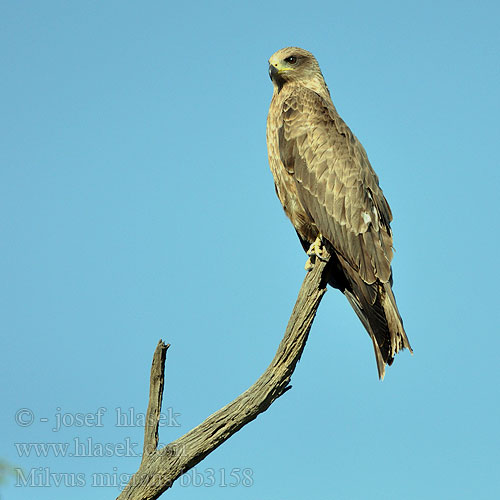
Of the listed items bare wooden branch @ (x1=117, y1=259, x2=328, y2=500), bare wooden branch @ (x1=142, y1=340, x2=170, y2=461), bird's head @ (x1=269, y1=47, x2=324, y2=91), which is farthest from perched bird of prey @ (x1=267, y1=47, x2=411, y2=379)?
bare wooden branch @ (x1=142, y1=340, x2=170, y2=461)

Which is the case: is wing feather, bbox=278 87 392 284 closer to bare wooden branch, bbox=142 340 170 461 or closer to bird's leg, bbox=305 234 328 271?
bird's leg, bbox=305 234 328 271

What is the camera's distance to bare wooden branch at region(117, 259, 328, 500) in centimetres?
562

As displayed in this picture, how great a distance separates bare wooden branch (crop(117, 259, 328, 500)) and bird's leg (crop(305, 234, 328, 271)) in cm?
100

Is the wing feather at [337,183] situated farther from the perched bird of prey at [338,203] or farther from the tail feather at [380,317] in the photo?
the tail feather at [380,317]

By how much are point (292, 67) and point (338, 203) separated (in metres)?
1.95

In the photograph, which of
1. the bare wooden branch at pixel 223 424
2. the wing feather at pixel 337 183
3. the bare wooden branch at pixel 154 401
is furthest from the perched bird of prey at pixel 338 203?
the bare wooden branch at pixel 154 401

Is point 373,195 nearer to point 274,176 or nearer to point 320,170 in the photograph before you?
point 320,170

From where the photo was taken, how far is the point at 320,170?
736 cm

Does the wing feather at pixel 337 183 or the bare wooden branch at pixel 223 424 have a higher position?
the wing feather at pixel 337 183

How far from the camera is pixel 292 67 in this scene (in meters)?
8.16

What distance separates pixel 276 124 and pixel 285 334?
2678 mm

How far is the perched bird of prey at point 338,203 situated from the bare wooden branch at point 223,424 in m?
0.98

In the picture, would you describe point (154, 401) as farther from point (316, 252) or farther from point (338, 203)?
point (338, 203)

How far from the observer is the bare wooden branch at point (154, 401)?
5578mm
